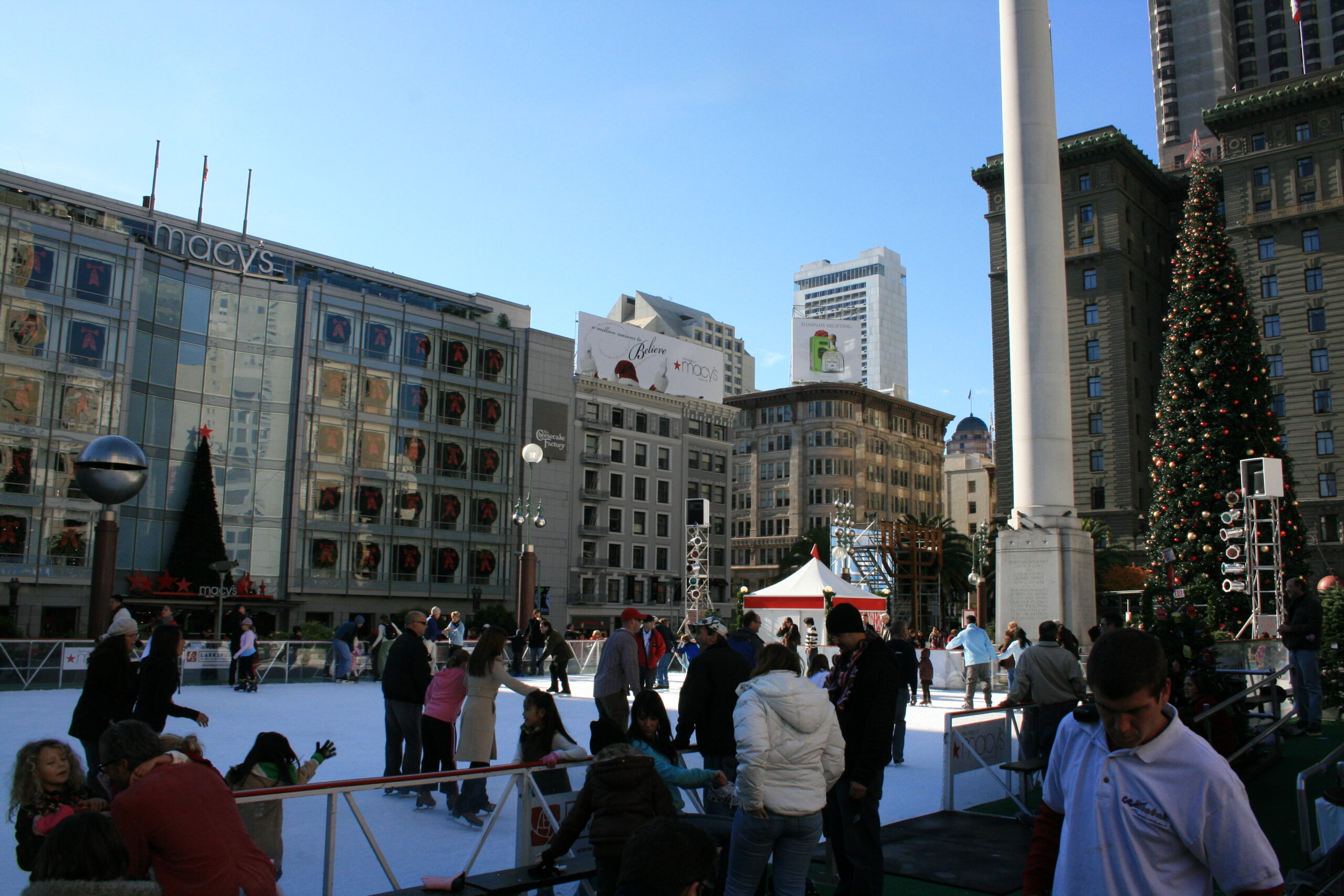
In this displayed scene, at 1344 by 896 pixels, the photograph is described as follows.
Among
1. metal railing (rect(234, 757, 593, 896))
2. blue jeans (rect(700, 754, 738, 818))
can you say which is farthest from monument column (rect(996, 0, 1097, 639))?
metal railing (rect(234, 757, 593, 896))

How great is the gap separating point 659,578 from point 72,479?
4283cm

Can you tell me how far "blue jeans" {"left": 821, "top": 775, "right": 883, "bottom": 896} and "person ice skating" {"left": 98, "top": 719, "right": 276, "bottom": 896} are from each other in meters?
3.31

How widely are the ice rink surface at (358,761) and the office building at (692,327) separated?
8205 cm

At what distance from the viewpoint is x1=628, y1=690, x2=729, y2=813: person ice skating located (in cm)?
634

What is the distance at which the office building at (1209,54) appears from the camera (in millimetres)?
100125

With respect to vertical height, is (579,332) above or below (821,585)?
above

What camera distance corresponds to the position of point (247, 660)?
2231 centimetres

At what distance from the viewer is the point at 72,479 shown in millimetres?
44688

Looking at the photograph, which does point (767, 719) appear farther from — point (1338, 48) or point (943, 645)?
point (1338, 48)

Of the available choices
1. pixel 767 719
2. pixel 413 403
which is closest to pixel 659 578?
pixel 413 403

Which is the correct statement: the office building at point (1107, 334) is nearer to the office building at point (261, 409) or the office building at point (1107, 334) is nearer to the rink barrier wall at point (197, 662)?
the office building at point (261, 409)

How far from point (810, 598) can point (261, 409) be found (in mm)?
35144

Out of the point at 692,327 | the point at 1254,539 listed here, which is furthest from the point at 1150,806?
the point at 692,327

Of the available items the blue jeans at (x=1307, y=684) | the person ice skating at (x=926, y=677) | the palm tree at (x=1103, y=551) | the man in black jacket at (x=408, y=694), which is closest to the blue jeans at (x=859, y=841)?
the man in black jacket at (x=408, y=694)
